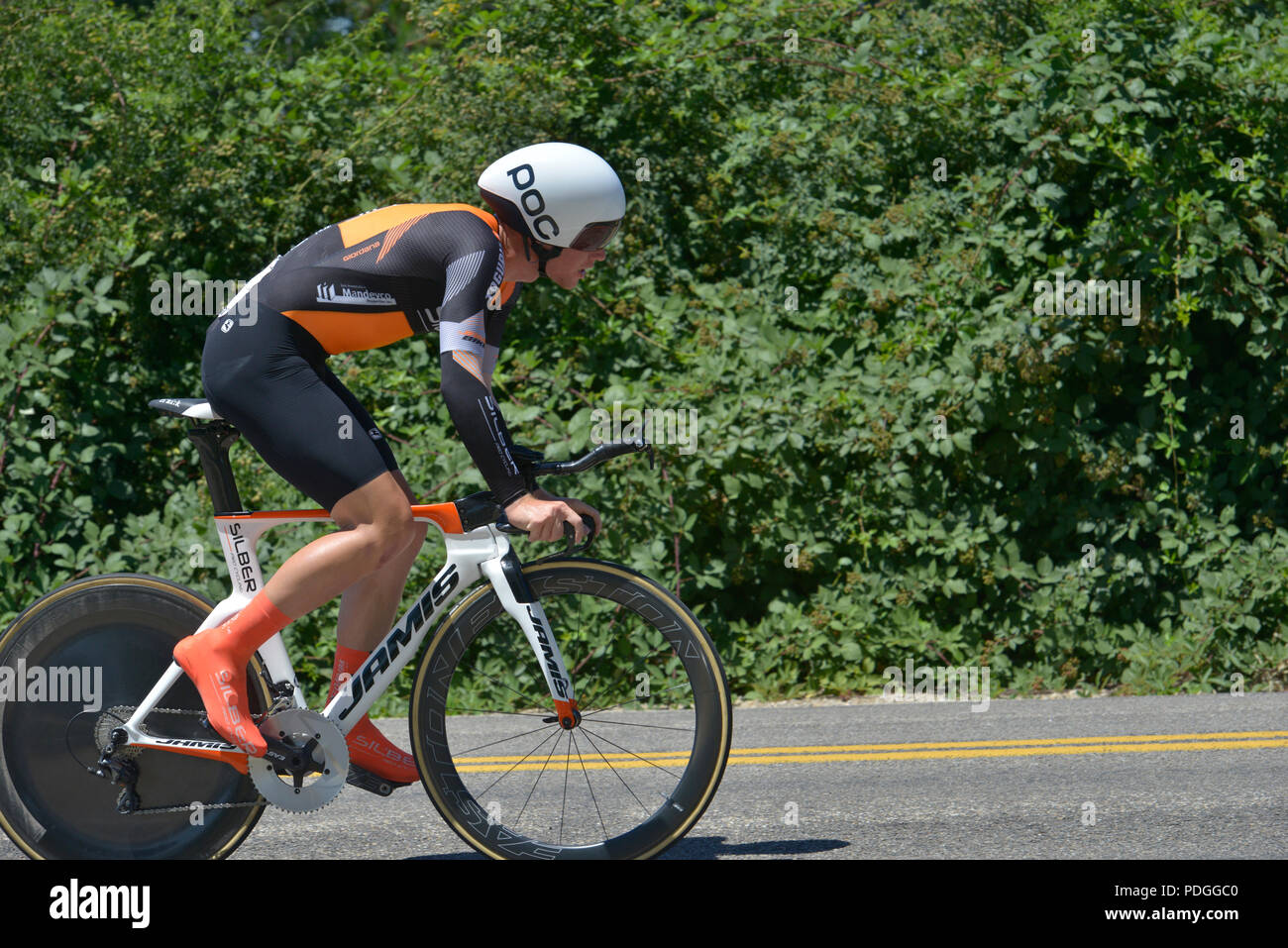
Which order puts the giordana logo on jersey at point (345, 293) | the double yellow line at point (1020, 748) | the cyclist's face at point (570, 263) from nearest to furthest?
1. the giordana logo on jersey at point (345, 293)
2. the cyclist's face at point (570, 263)
3. the double yellow line at point (1020, 748)

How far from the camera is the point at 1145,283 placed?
25.9ft

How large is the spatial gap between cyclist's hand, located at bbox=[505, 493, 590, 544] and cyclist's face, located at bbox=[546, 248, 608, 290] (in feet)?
2.14

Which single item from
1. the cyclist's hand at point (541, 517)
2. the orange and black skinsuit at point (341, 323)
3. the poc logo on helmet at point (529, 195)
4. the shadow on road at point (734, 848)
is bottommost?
the shadow on road at point (734, 848)

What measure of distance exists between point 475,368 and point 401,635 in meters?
0.81

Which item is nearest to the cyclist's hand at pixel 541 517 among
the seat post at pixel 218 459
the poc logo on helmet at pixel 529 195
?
the poc logo on helmet at pixel 529 195

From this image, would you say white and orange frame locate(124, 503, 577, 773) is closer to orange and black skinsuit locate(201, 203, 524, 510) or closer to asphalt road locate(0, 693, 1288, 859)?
orange and black skinsuit locate(201, 203, 524, 510)

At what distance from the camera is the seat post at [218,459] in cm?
366

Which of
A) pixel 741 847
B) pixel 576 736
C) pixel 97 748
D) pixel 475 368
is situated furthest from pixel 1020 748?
pixel 97 748

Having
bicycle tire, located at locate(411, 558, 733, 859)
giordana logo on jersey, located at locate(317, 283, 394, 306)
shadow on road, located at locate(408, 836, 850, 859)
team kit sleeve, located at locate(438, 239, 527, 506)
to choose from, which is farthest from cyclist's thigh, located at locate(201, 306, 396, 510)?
shadow on road, located at locate(408, 836, 850, 859)

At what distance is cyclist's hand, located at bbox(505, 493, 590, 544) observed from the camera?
10.7 ft

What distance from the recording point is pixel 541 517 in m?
3.26

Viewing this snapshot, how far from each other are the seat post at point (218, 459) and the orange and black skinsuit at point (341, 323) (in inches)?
6.7

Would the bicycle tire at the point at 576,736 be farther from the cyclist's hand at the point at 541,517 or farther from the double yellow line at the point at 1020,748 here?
the double yellow line at the point at 1020,748

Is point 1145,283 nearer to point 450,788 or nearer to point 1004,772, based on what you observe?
point 1004,772
